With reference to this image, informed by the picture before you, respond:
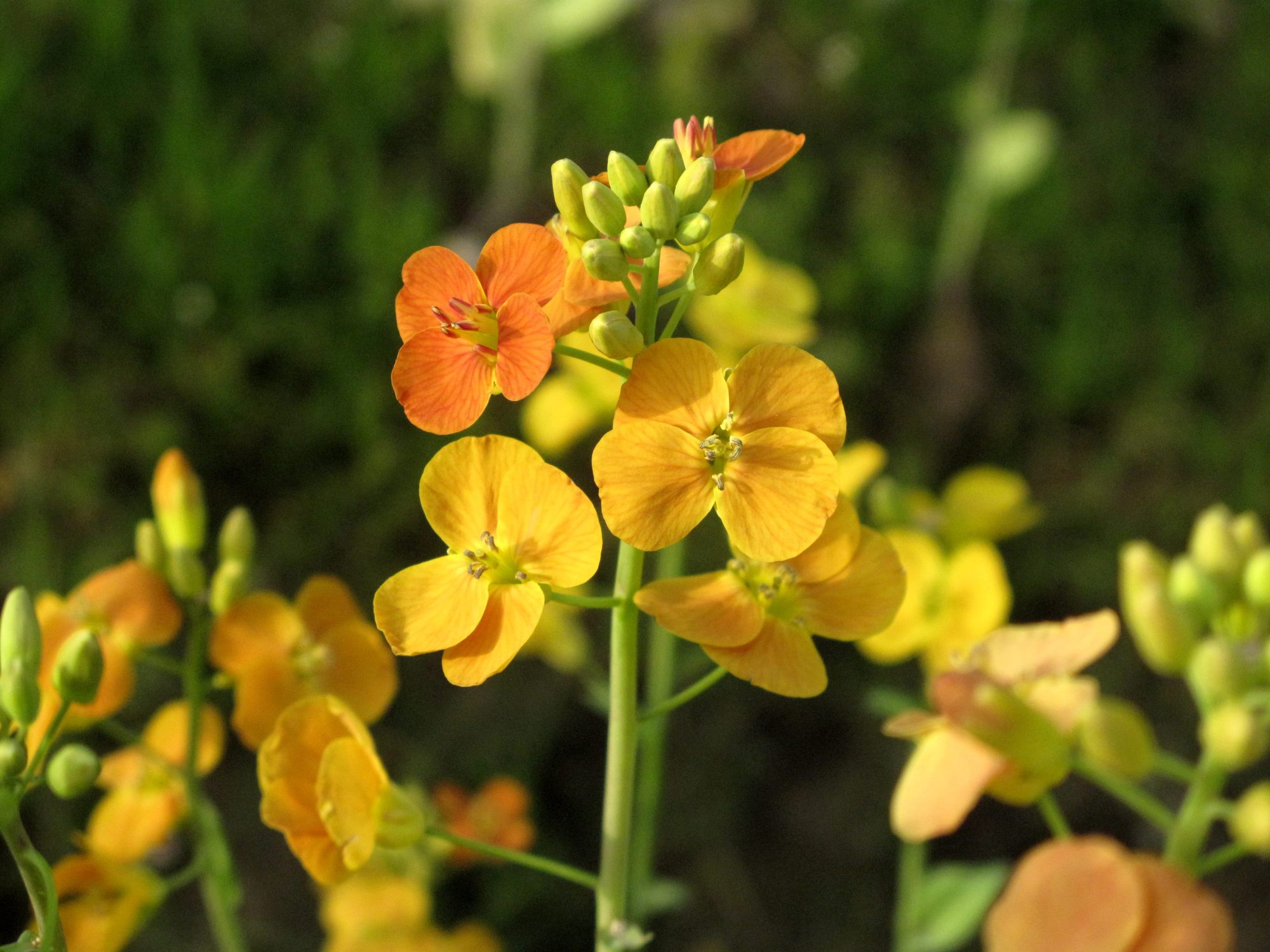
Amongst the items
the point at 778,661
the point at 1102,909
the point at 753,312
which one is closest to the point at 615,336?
the point at 778,661

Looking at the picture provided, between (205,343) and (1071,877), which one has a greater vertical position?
(205,343)

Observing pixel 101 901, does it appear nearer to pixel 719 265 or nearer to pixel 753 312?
pixel 719 265

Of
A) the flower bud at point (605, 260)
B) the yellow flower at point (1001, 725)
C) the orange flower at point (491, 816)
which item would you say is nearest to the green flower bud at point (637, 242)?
the flower bud at point (605, 260)

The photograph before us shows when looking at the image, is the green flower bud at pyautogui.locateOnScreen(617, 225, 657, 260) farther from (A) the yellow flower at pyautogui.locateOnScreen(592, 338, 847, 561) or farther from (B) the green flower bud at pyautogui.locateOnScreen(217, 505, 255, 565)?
(B) the green flower bud at pyautogui.locateOnScreen(217, 505, 255, 565)

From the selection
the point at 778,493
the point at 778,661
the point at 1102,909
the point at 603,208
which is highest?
the point at 603,208

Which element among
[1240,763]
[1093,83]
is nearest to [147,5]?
[1093,83]

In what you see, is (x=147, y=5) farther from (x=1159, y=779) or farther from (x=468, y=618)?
(x=1159, y=779)
